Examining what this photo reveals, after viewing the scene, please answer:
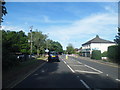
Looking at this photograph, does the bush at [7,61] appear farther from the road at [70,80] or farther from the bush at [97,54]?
the bush at [97,54]

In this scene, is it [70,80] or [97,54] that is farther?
[97,54]

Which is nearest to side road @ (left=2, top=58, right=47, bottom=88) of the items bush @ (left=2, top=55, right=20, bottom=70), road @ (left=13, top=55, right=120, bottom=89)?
road @ (left=13, top=55, right=120, bottom=89)

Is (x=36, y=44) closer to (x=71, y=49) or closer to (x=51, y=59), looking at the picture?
(x=51, y=59)

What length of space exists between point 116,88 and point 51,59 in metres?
21.5

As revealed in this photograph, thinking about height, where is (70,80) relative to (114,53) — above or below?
below

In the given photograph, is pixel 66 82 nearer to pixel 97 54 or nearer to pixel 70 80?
pixel 70 80

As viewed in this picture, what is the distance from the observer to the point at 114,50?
24984 millimetres

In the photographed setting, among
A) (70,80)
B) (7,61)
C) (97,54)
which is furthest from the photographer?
(97,54)

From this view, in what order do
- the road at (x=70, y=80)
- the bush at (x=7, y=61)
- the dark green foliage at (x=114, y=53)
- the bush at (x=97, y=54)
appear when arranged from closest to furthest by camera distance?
the road at (x=70, y=80), the bush at (x=7, y=61), the dark green foliage at (x=114, y=53), the bush at (x=97, y=54)

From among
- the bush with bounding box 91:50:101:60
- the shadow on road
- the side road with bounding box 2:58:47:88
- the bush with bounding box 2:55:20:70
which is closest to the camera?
the shadow on road

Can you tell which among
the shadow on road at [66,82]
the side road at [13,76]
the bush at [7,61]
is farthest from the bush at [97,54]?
the bush at [7,61]

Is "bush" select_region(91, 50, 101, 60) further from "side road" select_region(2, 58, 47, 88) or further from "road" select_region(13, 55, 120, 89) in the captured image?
"side road" select_region(2, 58, 47, 88)

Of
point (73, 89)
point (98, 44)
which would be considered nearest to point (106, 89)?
point (73, 89)

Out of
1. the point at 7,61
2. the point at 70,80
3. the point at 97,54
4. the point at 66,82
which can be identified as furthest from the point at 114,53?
the point at 7,61
